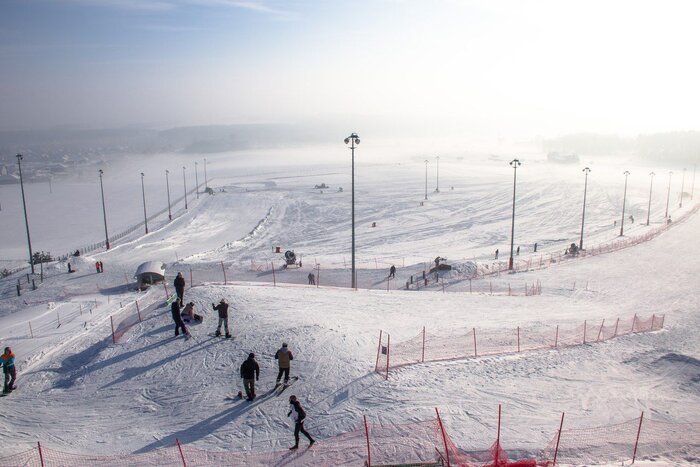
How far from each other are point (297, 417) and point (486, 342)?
926 centimetres

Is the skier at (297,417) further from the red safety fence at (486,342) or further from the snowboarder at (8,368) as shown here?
the snowboarder at (8,368)

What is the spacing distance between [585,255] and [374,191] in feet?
158

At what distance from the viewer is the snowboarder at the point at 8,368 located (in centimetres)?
1403

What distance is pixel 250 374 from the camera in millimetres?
12547

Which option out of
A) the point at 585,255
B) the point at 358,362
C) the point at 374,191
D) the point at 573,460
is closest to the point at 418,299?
the point at 358,362

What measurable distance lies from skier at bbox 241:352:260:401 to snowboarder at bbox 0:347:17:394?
23.7ft

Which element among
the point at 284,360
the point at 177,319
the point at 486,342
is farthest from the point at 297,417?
the point at 486,342

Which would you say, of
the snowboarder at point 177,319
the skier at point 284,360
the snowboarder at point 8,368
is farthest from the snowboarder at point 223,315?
the snowboarder at point 8,368

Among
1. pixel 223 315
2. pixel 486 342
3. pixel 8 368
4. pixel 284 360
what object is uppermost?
pixel 223 315

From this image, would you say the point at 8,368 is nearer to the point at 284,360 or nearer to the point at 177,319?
the point at 177,319

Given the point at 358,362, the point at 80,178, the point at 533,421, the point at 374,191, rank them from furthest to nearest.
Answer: the point at 80,178, the point at 374,191, the point at 358,362, the point at 533,421

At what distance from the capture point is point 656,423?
1238 cm

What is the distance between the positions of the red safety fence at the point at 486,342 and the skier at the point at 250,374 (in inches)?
145

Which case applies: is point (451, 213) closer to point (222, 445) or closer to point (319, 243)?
point (319, 243)
